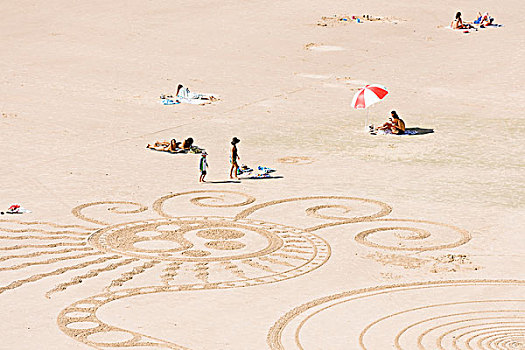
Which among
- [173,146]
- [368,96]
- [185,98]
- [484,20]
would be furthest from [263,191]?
[484,20]

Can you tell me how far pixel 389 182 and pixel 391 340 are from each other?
1515 centimetres

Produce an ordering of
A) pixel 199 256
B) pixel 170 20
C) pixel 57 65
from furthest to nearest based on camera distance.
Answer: pixel 170 20, pixel 57 65, pixel 199 256

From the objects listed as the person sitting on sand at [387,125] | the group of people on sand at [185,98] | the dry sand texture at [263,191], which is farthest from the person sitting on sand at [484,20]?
the person sitting on sand at [387,125]

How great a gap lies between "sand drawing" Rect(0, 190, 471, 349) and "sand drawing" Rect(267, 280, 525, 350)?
48.9 inches

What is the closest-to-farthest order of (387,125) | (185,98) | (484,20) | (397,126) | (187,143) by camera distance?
(187,143) < (397,126) < (387,125) < (185,98) < (484,20)

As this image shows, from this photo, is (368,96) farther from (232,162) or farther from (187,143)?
(232,162)

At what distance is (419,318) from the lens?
2605 cm

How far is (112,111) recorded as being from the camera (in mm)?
51781

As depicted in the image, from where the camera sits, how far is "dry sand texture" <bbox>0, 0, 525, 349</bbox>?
25953 mm

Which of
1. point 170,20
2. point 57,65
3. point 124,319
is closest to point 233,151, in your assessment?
point 124,319

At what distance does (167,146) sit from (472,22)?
36.1 metres

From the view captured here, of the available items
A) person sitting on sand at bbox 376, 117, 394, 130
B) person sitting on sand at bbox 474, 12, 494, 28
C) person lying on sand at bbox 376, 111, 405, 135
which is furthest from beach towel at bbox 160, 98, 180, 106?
person sitting on sand at bbox 474, 12, 494, 28

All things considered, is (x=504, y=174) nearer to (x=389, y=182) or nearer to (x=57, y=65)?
(x=389, y=182)

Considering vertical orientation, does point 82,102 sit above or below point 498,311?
above
